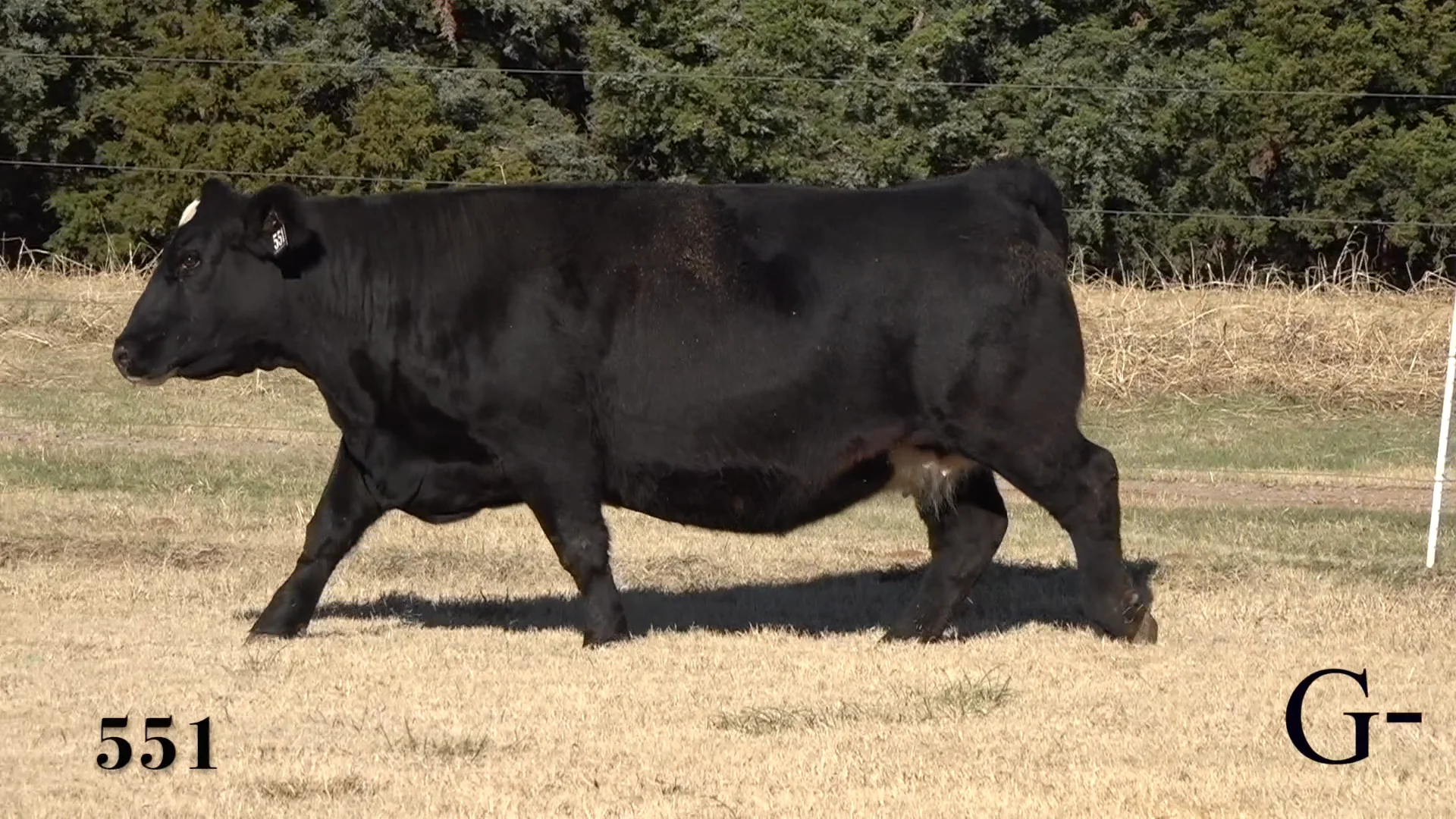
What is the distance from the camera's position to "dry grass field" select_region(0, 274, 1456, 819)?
687 cm

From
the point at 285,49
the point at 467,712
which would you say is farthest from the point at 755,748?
the point at 285,49

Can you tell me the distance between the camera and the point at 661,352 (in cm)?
963

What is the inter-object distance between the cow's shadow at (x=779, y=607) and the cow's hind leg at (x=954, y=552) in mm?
234

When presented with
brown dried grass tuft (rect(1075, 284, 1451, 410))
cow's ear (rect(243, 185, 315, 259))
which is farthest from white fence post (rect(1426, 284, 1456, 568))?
brown dried grass tuft (rect(1075, 284, 1451, 410))

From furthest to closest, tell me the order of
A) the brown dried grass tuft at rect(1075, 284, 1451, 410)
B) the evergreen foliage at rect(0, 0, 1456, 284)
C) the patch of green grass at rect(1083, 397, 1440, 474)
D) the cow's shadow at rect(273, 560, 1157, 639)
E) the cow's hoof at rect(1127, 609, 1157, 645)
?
the evergreen foliage at rect(0, 0, 1456, 284), the brown dried grass tuft at rect(1075, 284, 1451, 410), the patch of green grass at rect(1083, 397, 1440, 474), the cow's shadow at rect(273, 560, 1157, 639), the cow's hoof at rect(1127, 609, 1157, 645)

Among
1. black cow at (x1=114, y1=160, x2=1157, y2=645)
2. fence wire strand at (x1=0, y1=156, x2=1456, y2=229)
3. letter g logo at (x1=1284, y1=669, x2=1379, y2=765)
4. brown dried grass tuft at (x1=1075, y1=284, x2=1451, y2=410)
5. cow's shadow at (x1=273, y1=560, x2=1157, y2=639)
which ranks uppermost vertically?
black cow at (x1=114, y1=160, x2=1157, y2=645)

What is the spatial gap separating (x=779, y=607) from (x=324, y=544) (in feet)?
8.06

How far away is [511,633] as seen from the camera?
394 inches

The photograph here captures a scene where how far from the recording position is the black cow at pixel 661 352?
9539mm

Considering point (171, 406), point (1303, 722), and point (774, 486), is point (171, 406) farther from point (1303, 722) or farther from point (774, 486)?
point (1303, 722)

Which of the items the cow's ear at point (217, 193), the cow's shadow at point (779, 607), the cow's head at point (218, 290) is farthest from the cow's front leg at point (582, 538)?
the cow's ear at point (217, 193)

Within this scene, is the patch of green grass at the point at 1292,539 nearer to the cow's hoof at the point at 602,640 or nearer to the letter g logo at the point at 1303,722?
the letter g logo at the point at 1303,722

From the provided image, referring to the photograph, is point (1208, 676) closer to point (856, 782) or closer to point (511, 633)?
point (856, 782)

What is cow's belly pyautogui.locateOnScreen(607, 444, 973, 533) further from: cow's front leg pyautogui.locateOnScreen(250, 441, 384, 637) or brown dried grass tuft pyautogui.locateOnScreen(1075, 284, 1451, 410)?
brown dried grass tuft pyautogui.locateOnScreen(1075, 284, 1451, 410)
